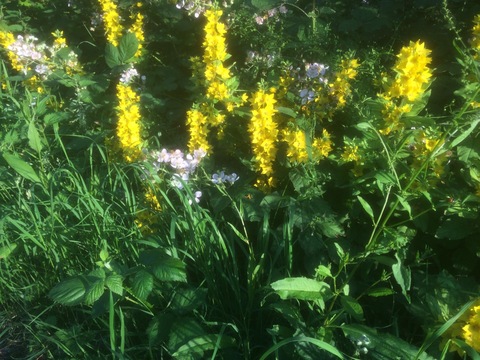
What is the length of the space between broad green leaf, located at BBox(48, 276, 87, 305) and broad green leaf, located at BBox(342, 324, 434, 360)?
2.67ft

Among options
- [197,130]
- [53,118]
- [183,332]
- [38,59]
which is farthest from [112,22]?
[183,332]

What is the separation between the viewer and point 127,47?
3014 millimetres

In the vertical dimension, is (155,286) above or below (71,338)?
above

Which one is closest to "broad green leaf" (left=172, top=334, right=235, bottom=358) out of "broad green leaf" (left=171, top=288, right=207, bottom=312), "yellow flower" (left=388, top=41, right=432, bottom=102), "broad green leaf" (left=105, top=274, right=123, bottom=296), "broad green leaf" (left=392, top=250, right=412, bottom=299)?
"broad green leaf" (left=171, top=288, right=207, bottom=312)

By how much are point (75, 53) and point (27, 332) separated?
198 cm

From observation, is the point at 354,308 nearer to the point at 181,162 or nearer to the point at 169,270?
the point at 169,270

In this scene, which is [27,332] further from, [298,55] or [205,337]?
[298,55]

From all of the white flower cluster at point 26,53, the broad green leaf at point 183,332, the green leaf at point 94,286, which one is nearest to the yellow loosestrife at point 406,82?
the broad green leaf at point 183,332

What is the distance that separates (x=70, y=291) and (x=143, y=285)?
0.23 meters

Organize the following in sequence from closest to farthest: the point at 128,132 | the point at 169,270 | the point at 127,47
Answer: the point at 169,270, the point at 128,132, the point at 127,47

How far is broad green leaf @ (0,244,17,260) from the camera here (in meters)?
2.29

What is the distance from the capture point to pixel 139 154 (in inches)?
101

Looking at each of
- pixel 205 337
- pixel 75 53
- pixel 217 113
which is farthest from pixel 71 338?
pixel 75 53

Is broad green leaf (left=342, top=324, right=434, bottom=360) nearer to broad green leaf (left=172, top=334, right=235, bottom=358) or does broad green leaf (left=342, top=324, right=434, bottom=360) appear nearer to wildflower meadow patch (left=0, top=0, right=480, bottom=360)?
wildflower meadow patch (left=0, top=0, right=480, bottom=360)
